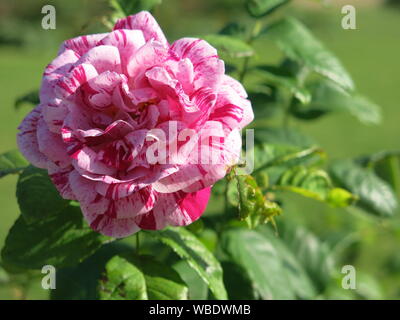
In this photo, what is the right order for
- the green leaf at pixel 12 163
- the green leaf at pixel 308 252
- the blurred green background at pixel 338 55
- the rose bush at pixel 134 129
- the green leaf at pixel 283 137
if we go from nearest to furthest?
1. the rose bush at pixel 134 129
2. the green leaf at pixel 12 163
3. the green leaf at pixel 283 137
4. the green leaf at pixel 308 252
5. the blurred green background at pixel 338 55

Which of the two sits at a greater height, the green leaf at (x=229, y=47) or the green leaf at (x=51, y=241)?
the green leaf at (x=229, y=47)

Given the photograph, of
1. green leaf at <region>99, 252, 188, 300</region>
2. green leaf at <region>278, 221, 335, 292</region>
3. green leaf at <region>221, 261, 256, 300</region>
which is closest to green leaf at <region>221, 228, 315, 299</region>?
green leaf at <region>221, 261, 256, 300</region>

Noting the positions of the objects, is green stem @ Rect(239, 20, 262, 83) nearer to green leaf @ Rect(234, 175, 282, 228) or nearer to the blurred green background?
the blurred green background

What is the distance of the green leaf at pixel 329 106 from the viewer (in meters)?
0.83

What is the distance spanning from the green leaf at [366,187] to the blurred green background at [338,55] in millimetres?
37

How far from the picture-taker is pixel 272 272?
0.66 m

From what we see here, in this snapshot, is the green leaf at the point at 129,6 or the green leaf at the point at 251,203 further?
the green leaf at the point at 129,6

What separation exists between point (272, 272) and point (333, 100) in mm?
281

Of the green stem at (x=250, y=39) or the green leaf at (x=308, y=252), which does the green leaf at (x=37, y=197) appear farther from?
the green leaf at (x=308, y=252)

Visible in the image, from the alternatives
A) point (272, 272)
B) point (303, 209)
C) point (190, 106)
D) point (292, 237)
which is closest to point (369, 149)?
point (303, 209)

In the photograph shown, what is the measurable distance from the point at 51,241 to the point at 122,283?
0.08m

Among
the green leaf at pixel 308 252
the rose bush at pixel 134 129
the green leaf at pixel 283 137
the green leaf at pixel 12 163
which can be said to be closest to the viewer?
the rose bush at pixel 134 129

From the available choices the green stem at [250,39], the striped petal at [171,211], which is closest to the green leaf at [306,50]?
the green stem at [250,39]

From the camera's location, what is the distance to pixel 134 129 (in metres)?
0.48
